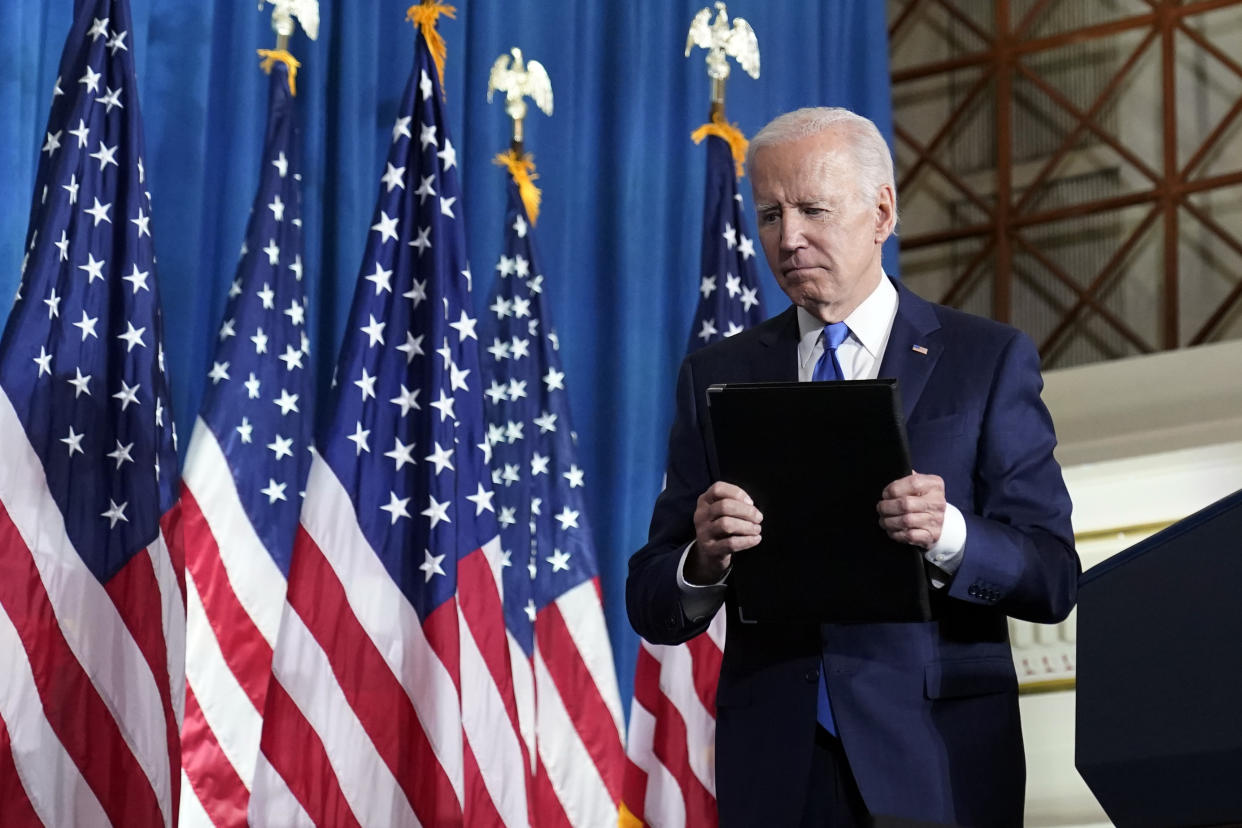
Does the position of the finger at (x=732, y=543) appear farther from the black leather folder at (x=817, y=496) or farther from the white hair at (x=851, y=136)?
the white hair at (x=851, y=136)

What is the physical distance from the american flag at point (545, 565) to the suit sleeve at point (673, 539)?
7.50 feet

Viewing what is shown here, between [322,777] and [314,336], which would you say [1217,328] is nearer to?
[314,336]

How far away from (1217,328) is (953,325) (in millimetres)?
4230

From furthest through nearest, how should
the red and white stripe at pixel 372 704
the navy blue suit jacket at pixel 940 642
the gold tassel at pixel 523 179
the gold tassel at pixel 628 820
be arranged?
the gold tassel at pixel 523 179 < the gold tassel at pixel 628 820 < the red and white stripe at pixel 372 704 < the navy blue suit jacket at pixel 940 642

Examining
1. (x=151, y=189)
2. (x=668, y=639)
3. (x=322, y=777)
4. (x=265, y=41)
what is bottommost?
(x=322, y=777)

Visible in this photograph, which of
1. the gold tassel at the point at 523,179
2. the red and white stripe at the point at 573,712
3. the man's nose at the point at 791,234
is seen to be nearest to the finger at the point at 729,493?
the man's nose at the point at 791,234

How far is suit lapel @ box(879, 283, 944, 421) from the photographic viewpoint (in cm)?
200

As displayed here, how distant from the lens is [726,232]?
16.5ft

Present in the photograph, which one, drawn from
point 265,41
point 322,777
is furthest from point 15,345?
point 265,41

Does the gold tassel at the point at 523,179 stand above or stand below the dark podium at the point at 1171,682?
above

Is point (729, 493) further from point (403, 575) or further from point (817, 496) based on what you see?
point (403, 575)

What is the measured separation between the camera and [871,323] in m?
2.08

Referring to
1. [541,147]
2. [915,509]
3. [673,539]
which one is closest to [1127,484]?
[541,147]

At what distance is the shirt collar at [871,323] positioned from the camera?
6.79ft
